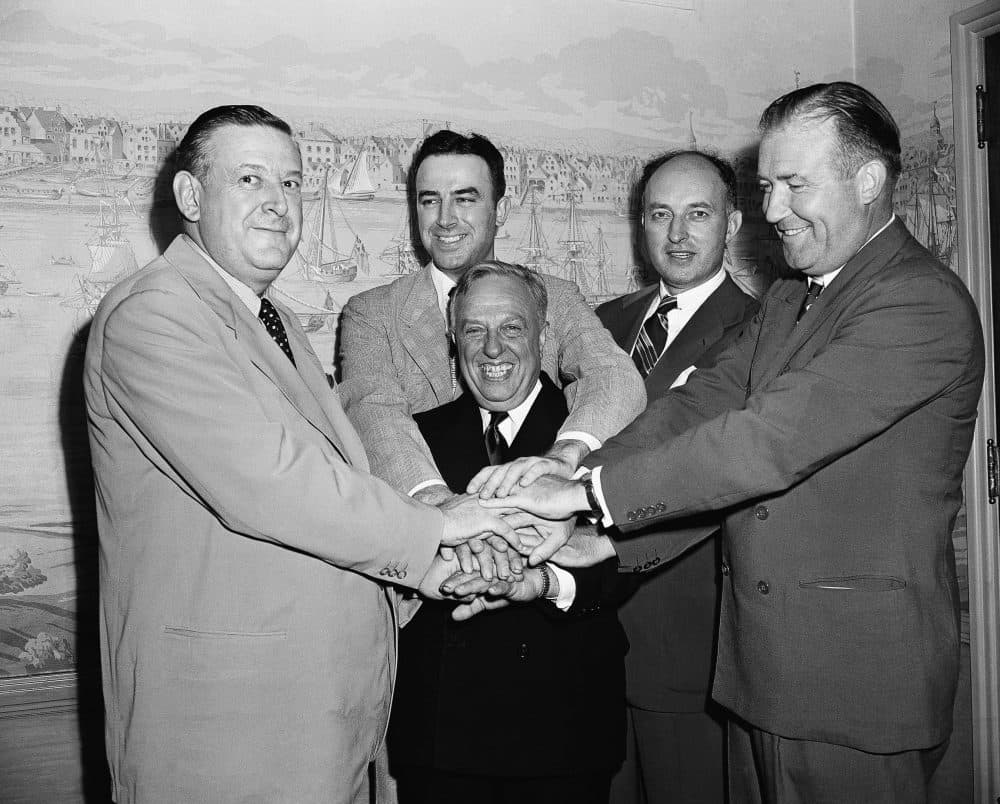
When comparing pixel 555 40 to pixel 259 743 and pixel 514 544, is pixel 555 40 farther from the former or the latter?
pixel 259 743

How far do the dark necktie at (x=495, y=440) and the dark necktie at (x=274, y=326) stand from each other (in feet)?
1.80

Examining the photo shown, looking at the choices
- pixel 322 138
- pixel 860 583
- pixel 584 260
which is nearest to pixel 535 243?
pixel 584 260

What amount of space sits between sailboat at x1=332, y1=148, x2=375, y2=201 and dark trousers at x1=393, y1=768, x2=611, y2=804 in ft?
7.07

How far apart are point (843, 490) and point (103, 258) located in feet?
8.39

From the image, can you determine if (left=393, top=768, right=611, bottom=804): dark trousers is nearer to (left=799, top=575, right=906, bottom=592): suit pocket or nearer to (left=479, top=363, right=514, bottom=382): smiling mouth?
(left=799, top=575, right=906, bottom=592): suit pocket

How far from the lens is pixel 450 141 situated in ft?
9.75

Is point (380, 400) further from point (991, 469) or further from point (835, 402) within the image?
point (991, 469)

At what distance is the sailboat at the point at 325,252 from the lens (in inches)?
142

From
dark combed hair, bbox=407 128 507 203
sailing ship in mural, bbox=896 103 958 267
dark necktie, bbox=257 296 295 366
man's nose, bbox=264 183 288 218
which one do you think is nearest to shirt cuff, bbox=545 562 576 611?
dark necktie, bbox=257 296 295 366

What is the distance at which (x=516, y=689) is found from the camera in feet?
7.12

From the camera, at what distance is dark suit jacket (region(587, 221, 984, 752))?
6.28 ft

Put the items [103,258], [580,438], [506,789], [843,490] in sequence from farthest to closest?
1. [103,258]
2. [580,438]
3. [506,789]
4. [843,490]

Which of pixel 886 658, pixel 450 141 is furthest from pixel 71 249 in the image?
pixel 886 658

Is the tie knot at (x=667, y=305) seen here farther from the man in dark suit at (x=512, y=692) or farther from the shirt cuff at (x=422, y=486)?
the shirt cuff at (x=422, y=486)
